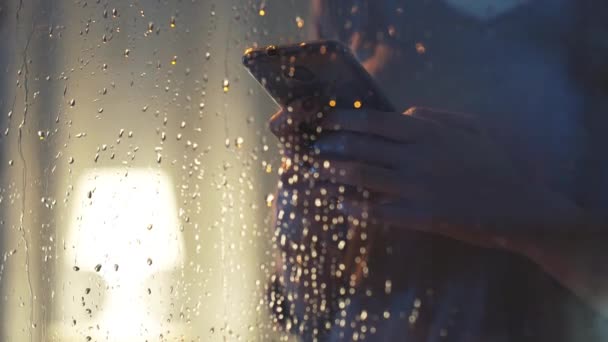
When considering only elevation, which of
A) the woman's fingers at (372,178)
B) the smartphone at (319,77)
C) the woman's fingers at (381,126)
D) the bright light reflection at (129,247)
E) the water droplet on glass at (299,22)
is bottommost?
the bright light reflection at (129,247)

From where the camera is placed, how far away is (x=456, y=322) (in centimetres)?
26

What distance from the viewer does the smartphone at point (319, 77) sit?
0.26 m

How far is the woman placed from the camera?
263 millimetres

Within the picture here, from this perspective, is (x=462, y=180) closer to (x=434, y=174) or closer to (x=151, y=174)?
(x=434, y=174)

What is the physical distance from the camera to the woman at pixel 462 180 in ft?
0.86

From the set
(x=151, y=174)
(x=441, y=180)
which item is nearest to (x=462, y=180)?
(x=441, y=180)

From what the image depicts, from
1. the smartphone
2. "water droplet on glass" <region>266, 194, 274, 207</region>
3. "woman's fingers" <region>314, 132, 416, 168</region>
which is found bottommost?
"water droplet on glass" <region>266, 194, 274, 207</region>

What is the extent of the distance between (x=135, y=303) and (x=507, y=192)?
15 cm

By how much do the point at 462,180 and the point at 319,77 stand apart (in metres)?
0.06

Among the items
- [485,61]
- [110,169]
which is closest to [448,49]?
[485,61]

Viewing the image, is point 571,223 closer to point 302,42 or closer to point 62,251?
point 302,42

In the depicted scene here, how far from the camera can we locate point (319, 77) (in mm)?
266

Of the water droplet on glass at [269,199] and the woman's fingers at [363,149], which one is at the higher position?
the woman's fingers at [363,149]

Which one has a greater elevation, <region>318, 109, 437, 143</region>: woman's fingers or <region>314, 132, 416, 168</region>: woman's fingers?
<region>318, 109, 437, 143</region>: woman's fingers
